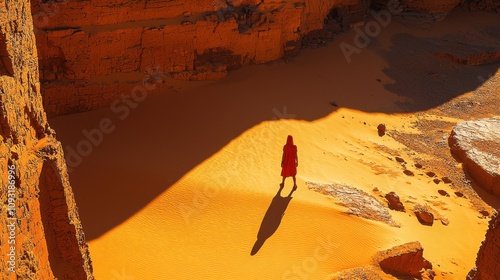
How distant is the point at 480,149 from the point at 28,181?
11.0 m

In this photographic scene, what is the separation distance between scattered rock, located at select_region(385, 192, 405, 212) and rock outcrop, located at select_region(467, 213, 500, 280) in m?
3.24

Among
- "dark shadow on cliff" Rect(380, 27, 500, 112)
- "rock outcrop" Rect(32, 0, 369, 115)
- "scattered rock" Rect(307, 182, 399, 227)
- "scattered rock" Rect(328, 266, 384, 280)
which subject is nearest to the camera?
"scattered rock" Rect(328, 266, 384, 280)

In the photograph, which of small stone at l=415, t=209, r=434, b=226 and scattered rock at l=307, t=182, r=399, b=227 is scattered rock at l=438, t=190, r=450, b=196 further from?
scattered rock at l=307, t=182, r=399, b=227

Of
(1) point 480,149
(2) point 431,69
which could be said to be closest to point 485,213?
(1) point 480,149

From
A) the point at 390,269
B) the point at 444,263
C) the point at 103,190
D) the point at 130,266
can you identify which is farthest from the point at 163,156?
the point at 444,263

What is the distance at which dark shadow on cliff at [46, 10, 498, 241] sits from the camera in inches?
359

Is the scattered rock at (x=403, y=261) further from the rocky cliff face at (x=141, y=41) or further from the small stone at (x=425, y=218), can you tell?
the rocky cliff face at (x=141, y=41)

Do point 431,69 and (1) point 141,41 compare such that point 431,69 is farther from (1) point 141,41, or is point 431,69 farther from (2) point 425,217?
(1) point 141,41

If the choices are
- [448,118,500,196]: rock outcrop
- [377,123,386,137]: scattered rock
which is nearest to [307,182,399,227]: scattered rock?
[448,118,500,196]: rock outcrop

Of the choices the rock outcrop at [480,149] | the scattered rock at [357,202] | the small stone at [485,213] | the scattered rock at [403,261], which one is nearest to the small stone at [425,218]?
the scattered rock at [357,202]

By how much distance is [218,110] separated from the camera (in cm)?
1198

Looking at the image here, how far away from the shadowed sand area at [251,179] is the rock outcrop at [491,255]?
1.85 metres

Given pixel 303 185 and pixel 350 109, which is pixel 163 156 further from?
pixel 350 109

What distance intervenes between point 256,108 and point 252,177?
3.07 metres
